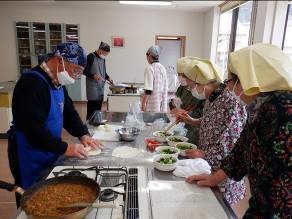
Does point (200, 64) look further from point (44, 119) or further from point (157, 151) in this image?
point (44, 119)

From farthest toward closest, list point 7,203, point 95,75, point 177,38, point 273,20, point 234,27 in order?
1. point 177,38
2. point 234,27
3. point 95,75
4. point 273,20
5. point 7,203

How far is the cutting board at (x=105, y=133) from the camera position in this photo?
5.76 feet

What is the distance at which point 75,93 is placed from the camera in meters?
6.48

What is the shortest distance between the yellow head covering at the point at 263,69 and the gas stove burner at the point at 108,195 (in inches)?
24.9

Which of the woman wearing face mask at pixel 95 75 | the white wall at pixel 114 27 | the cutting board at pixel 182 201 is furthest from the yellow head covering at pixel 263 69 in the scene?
the white wall at pixel 114 27

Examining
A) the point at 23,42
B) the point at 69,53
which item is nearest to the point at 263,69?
the point at 69,53

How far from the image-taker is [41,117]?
1.29 m

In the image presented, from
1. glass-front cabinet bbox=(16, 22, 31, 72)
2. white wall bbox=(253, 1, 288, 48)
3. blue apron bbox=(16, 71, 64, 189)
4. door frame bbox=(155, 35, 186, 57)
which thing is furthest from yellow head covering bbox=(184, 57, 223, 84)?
glass-front cabinet bbox=(16, 22, 31, 72)

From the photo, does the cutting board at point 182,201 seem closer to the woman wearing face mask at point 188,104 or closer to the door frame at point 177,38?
the woman wearing face mask at point 188,104

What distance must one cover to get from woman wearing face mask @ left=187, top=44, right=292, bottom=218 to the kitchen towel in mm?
324

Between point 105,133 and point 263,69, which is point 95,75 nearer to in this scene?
point 105,133

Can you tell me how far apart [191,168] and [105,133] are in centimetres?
86

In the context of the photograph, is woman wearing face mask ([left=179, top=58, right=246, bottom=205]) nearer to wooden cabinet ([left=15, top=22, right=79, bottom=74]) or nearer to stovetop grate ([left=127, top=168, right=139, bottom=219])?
stovetop grate ([left=127, top=168, right=139, bottom=219])

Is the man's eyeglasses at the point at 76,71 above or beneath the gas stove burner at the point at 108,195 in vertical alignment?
above
